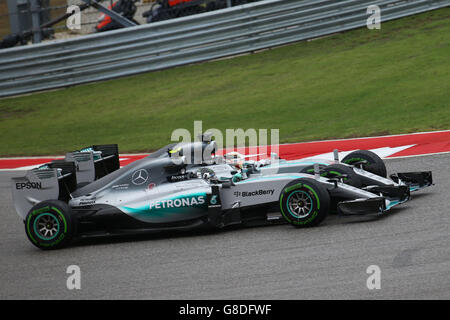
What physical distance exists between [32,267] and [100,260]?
724mm

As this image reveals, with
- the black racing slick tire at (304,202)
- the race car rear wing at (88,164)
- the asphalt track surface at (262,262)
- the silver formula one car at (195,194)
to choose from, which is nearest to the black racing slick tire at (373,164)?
the silver formula one car at (195,194)

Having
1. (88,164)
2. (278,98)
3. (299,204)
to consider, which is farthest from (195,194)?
(278,98)

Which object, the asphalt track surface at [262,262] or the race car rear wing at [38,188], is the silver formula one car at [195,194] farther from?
the asphalt track surface at [262,262]

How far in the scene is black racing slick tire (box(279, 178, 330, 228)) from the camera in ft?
24.9

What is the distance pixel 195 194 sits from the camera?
8109 millimetres

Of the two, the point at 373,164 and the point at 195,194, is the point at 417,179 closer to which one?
the point at 373,164

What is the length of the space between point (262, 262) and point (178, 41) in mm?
12036

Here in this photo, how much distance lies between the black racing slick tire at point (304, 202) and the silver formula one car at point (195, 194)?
11mm

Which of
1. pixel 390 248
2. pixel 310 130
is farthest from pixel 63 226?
pixel 310 130

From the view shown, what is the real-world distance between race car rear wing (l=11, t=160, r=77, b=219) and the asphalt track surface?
0.52 meters

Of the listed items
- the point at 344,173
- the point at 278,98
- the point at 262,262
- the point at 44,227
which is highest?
the point at 278,98

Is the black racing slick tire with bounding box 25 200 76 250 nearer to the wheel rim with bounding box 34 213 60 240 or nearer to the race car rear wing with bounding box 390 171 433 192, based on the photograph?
the wheel rim with bounding box 34 213 60 240

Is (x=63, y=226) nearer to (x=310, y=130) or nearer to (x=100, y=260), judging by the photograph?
(x=100, y=260)

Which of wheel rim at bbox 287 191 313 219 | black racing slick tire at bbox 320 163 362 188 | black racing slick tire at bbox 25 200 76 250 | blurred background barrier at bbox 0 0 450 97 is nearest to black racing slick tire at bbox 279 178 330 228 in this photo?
wheel rim at bbox 287 191 313 219
